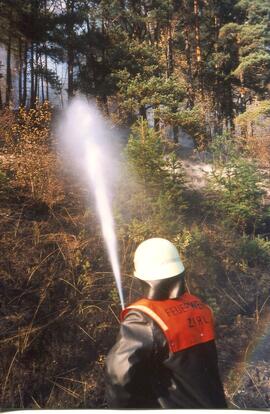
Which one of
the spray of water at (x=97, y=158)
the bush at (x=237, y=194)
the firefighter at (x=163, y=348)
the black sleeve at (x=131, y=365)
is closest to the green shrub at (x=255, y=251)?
the bush at (x=237, y=194)

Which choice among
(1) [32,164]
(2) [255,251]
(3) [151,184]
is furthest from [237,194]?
(1) [32,164]

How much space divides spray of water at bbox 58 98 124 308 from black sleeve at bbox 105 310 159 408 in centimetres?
290

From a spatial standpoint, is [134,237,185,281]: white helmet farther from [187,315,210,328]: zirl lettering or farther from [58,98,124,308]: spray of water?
[58,98,124,308]: spray of water

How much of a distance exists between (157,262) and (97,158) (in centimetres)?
1097

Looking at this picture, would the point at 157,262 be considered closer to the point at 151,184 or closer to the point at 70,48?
the point at 151,184

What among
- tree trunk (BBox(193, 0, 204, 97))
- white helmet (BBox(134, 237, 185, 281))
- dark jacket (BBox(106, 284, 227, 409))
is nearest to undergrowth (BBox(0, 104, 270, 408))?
dark jacket (BBox(106, 284, 227, 409))

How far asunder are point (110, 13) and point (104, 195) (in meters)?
13.9

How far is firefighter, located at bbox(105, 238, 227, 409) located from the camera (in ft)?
7.75

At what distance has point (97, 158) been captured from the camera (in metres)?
13.4

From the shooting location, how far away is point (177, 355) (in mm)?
2432

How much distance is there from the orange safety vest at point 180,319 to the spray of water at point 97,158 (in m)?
2.75

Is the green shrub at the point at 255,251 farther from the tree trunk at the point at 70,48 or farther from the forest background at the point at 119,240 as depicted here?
the tree trunk at the point at 70,48

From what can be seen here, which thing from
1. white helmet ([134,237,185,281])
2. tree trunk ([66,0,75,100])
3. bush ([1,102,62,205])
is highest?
tree trunk ([66,0,75,100])

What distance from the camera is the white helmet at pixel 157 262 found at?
101 inches
